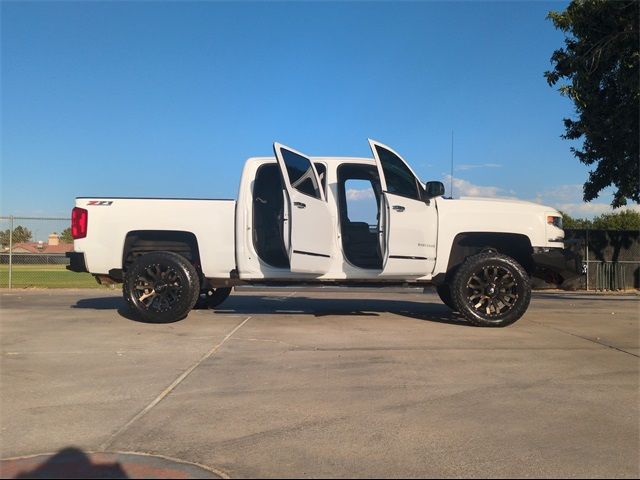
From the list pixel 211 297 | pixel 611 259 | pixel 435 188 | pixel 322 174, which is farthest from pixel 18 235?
pixel 611 259

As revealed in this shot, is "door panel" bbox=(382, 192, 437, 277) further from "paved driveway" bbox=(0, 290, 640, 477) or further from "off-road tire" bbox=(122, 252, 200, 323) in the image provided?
"off-road tire" bbox=(122, 252, 200, 323)

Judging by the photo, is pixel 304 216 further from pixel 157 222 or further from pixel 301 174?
pixel 157 222

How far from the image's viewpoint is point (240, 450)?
352 centimetres

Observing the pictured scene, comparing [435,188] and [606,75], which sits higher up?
[606,75]

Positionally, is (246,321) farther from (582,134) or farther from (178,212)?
(582,134)

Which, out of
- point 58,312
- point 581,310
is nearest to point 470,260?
point 581,310

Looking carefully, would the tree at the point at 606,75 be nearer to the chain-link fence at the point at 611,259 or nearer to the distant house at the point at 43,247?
the chain-link fence at the point at 611,259

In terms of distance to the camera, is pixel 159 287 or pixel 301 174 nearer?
pixel 301 174

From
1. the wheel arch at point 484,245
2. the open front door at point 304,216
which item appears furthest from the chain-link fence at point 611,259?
the open front door at point 304,216

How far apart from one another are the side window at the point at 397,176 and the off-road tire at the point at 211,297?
378 centimetres

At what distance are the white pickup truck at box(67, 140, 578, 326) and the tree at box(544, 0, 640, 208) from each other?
505 cm

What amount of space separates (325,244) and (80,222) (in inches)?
141

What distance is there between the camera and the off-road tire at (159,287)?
784 cm

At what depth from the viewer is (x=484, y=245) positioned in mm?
8211
